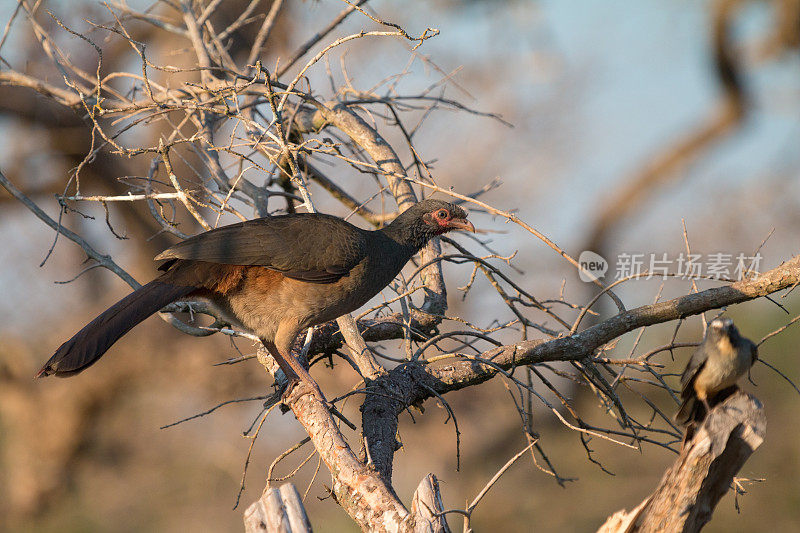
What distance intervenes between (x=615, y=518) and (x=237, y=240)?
2.07 meters

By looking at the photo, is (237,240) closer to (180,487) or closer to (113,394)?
(113,394)

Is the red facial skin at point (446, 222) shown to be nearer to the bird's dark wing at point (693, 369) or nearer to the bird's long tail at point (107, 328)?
the bird's long tail at point (107, 328)

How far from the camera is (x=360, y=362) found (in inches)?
133

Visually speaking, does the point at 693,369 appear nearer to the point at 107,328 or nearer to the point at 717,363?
the point at 717,363

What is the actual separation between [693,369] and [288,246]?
196cm

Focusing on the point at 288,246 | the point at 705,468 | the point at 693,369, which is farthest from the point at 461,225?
the point at 705,468

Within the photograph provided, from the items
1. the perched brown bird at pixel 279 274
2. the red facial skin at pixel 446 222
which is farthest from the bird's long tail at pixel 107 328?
the red facial skin at pixel 446 222

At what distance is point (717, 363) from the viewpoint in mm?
2078

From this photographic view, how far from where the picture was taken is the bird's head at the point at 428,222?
3.70 m

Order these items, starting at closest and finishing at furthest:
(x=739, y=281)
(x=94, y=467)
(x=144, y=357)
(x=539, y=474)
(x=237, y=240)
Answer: (x=739, y=281) < (x=237, y=240) < (x=144, y=357) < (x=94, y=467) < (x=539, y=474)

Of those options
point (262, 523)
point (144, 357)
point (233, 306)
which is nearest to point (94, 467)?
point (144, 357)

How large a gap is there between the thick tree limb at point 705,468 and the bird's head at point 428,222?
1926mm

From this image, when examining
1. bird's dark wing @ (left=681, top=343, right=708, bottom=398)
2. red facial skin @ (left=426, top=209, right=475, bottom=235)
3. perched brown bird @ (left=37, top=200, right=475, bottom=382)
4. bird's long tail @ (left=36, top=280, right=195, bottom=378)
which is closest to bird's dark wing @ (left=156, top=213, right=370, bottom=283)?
A: perched brown bird @ (left=37, top=200, right=475, bottom=382)

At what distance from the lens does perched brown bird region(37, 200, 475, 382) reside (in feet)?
10.7
